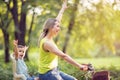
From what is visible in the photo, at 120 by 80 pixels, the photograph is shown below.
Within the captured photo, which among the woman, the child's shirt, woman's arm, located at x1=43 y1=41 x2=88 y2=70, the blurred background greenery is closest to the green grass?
the blurred background greenery

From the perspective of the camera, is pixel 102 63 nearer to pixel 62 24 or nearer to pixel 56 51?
pixel 62 24

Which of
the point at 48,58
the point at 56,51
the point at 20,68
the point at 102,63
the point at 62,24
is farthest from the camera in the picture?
the point at 102,63

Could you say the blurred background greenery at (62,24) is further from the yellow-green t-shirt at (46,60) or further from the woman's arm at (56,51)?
the woman's arm at (56,51)

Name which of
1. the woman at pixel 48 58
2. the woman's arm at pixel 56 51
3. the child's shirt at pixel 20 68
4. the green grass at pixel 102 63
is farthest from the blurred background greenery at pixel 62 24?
the woman's arm at pixel 56 51

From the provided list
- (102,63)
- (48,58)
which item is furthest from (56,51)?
(102,63)

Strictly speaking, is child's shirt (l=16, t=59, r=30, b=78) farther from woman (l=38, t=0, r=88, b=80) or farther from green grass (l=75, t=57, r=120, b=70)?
green grass (l=75, t=57, r=120, b=70)

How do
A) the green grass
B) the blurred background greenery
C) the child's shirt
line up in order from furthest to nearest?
the green grass → the blurred background greenery → the child's shirt

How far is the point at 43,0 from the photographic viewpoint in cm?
1434

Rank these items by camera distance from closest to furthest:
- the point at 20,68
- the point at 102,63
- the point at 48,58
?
the point at 48,58 < the point at 20,68 < the point at 102,63

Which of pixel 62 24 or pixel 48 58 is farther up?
pixel 48 58

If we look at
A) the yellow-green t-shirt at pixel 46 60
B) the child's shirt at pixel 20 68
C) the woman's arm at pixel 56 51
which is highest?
the woman's arm at pixel 56 51

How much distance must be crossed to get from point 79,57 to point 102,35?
6.36 meters

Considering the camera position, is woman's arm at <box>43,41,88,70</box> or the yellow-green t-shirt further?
the yellow-green t-shirt

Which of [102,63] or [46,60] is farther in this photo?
[102,63]
